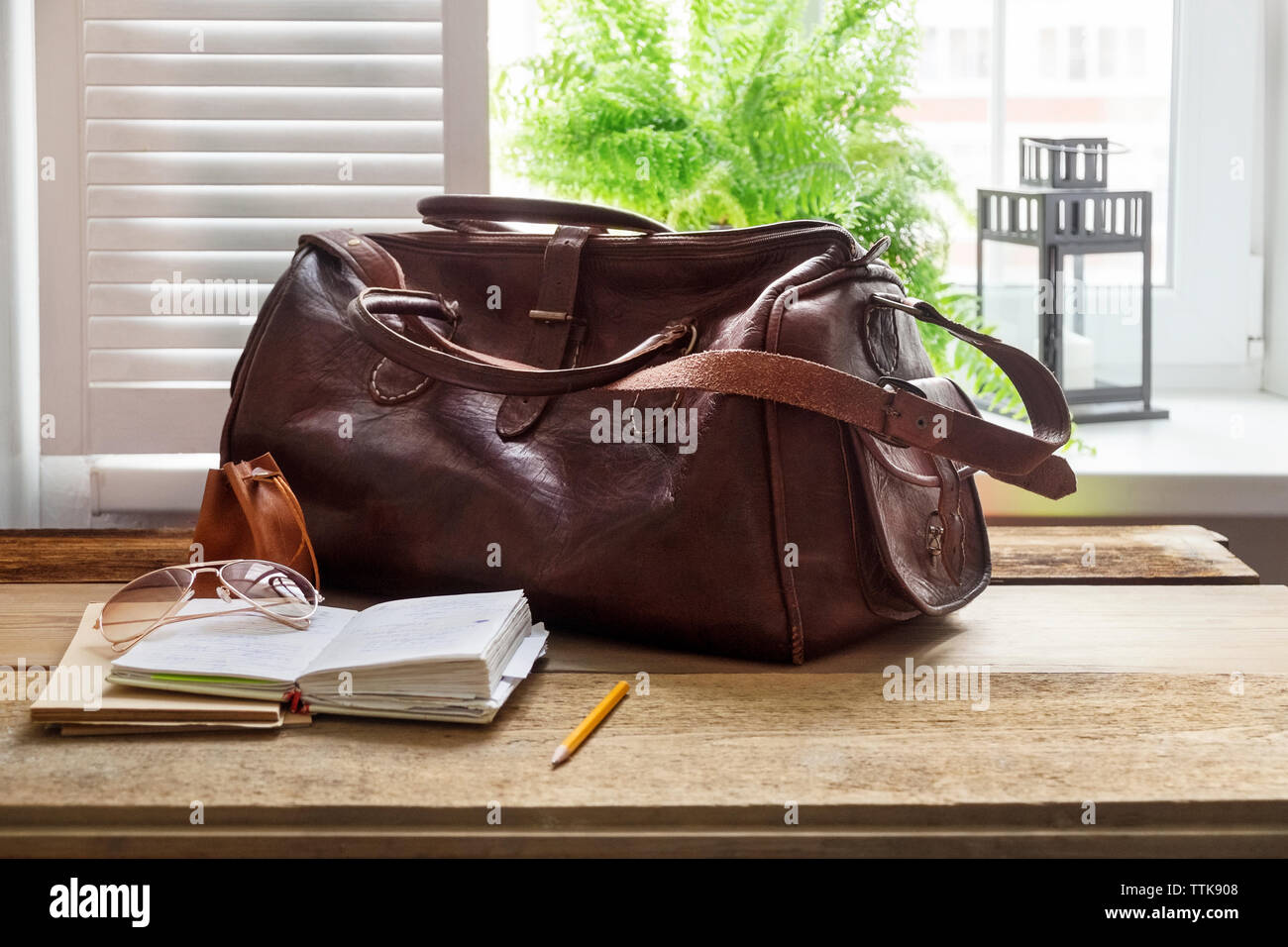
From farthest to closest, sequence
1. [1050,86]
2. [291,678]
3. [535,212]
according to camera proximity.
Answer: [1050,86] < [535,212] < [291,678]

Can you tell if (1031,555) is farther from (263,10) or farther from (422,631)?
(263,10)

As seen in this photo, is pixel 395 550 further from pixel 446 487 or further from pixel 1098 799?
pixel 1098 799

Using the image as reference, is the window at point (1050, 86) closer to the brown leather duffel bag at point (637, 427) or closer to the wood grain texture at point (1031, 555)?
the wood grain texture at point (1031, 555)

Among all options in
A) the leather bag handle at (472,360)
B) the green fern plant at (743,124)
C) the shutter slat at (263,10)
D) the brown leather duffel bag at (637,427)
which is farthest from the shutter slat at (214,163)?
the leather bag handle at (472,360)

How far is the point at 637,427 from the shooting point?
0.83 metres

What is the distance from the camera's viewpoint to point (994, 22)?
68.1 inches

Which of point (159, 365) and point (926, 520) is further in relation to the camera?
point (159, 365)

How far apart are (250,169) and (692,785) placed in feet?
3.26

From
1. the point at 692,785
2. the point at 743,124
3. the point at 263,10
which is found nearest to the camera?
the point at 692,785

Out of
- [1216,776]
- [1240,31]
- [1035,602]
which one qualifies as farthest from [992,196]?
[1216,776]

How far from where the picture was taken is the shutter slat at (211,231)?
134cm

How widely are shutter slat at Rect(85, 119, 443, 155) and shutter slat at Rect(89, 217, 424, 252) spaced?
0.08 metres

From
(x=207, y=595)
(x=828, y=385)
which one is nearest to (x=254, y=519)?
(x=207, y=595)
